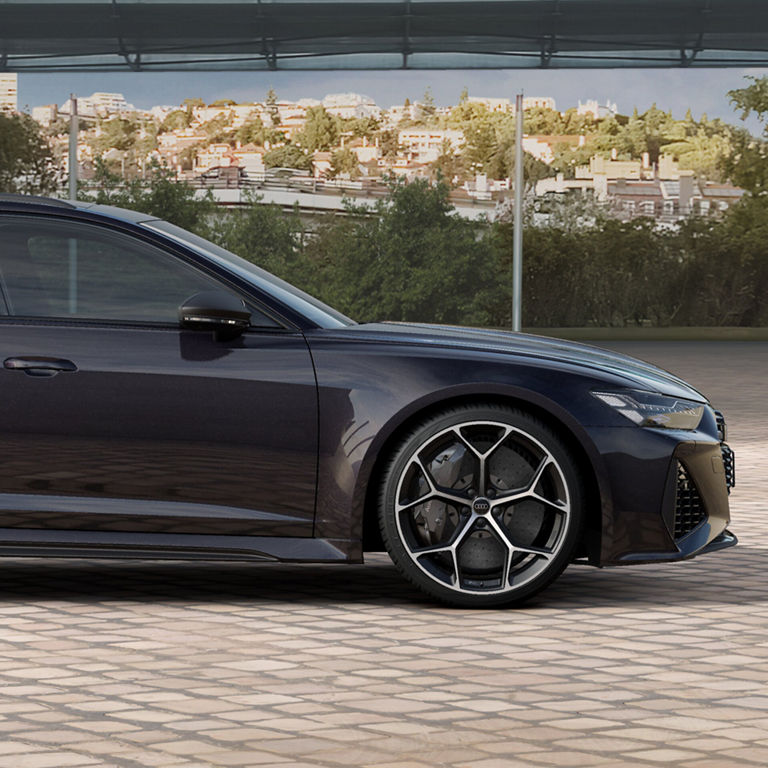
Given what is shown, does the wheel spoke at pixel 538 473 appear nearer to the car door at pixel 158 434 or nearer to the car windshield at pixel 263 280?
the car door at pixel 158 434

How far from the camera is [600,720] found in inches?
186

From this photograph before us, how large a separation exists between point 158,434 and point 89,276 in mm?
735

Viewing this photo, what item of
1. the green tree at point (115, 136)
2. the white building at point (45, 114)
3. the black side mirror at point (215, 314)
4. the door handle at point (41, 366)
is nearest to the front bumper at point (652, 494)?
the black side mirror at point (215, 314)

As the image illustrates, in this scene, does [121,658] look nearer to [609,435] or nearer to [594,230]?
[609,435]

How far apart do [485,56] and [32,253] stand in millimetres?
25333

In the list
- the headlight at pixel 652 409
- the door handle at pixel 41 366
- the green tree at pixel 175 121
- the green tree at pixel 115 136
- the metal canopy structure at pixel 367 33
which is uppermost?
the metal canopy structure at pixel 367 33

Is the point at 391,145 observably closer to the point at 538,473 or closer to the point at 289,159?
the point at 289,159

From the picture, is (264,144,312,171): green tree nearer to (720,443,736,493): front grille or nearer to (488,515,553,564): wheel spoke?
(720,443,736,493): front grille

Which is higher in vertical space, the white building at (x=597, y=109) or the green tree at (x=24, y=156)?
the white building at (x=597, y=109)

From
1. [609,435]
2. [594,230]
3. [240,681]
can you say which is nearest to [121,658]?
[240,681]

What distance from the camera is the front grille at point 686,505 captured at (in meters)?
6.40

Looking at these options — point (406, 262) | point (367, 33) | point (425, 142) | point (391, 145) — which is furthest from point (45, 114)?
point (406, 262)

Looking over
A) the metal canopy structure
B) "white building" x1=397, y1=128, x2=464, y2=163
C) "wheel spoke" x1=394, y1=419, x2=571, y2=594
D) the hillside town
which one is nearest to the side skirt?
"wheel spoke" x1=394, y1=419, x2=571, y2=594

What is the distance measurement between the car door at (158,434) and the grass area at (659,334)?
26288 millimetres
